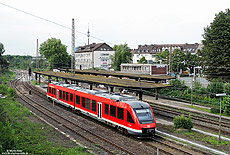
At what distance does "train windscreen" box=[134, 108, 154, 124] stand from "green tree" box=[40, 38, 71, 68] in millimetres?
79301

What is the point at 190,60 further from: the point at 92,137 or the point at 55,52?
the point at 92,137

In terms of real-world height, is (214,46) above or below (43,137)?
above

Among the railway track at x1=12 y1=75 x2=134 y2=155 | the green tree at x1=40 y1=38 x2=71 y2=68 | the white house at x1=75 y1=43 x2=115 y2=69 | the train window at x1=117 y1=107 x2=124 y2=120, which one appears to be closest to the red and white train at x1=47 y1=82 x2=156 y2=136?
the train window at x1=117 y1=107 x2=124 y2=120

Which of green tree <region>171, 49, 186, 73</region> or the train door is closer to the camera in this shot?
the train door

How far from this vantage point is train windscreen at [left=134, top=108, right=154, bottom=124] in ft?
52.3

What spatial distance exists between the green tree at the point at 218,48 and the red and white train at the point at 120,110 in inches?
1055

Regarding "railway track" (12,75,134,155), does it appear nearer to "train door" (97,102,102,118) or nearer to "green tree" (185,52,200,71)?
"train door" (97,102,102,118)

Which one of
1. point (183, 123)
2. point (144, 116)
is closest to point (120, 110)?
point (144, 116)

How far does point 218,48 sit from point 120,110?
3057 cm

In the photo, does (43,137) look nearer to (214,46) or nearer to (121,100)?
(121,100)

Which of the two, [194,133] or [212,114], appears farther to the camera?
[212,114]

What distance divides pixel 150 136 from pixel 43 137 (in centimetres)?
727

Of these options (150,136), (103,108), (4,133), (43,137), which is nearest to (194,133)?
(150,136)

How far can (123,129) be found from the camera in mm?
17469
